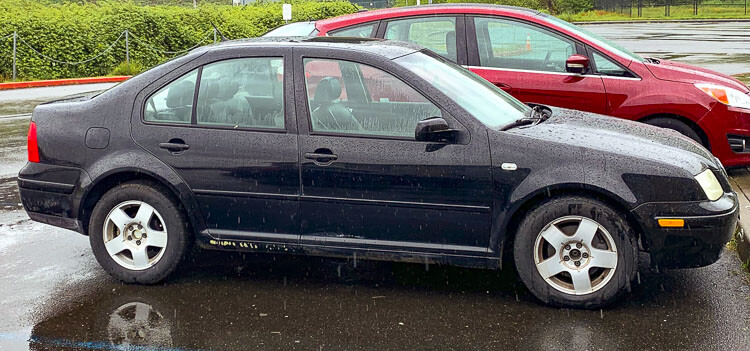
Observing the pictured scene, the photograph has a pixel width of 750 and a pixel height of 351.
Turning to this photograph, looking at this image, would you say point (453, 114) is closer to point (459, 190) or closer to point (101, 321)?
point (459, 190)

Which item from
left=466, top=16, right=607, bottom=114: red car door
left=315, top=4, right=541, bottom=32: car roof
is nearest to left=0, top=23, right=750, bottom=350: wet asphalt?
left=466, top=16, right=607, bottom=114: red car door

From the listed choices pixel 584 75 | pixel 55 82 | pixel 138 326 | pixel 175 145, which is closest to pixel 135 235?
pixel 175 145

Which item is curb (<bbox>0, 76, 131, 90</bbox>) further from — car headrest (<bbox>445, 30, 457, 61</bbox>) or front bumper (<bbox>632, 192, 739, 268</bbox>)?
front bumper (<bbox>632, 192, 739, 268</bbox>)

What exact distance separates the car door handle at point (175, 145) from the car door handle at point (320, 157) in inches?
30.5

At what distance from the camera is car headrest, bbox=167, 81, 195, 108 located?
5.66 metres

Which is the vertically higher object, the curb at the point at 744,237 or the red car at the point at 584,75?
the red car at the point at 584,75

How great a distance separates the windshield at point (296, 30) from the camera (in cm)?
908

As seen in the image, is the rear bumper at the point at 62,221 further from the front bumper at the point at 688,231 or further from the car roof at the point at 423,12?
the car roof at the point at 423,12

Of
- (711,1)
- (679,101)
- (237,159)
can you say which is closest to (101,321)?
(237,159)

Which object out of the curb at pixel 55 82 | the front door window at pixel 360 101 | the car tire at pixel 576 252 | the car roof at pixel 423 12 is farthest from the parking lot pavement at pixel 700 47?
the curb at pixel 55 82

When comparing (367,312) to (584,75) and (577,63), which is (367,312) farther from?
(584,75)

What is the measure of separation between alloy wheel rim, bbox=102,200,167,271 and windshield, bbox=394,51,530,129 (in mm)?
1787

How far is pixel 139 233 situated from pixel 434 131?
76.9 inches

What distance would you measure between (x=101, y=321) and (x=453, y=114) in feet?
7.46
